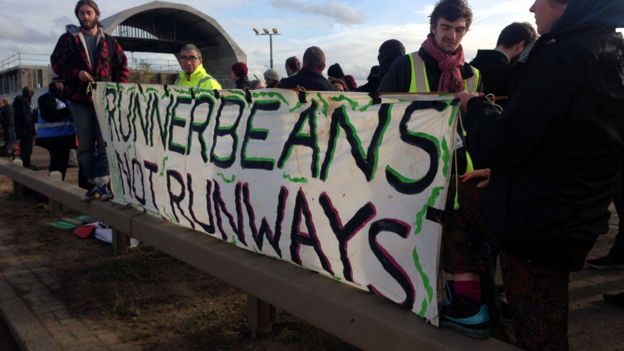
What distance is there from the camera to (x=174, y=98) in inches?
176

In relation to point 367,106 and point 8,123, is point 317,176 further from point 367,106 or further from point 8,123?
point 8,123

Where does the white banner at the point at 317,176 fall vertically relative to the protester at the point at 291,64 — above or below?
below

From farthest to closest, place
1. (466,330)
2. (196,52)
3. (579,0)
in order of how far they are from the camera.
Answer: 1. (196,52)
2. (466,330)
3. (579,0)

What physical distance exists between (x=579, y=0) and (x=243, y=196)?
228 cm

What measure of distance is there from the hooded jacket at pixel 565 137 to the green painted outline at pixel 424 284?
20.2 inches

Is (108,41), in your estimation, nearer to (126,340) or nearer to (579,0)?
(126,340)

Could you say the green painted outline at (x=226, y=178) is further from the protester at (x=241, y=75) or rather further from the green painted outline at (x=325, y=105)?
the protester at (x=241, y=75)

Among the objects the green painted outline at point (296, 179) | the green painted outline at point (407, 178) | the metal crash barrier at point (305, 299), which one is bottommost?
the metal crash barrier at point (305, 299)

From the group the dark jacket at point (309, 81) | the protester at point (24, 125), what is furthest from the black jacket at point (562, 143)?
the protester at point (24, 125)

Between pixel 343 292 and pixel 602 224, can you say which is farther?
pixel 343 292

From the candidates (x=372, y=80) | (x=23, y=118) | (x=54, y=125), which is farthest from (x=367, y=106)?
(x=23, y=118)

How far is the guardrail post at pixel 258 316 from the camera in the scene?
356cm

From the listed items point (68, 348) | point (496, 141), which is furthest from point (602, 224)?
point (68, 348)

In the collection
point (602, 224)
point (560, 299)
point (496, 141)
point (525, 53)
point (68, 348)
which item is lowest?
point (68, 348)
